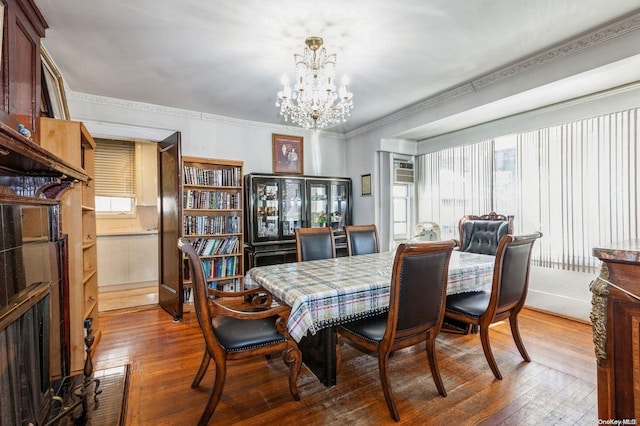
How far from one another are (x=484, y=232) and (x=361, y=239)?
1.36 m

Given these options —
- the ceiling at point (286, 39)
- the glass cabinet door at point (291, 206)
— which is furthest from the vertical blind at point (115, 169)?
the glass cabinet door at point (291, 206)

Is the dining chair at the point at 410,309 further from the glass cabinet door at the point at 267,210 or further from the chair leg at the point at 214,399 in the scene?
the glass cabinet door at the point at 267,210

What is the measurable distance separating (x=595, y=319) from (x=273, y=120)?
13.1 ft

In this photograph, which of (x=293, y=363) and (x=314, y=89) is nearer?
(x=293, y=363)

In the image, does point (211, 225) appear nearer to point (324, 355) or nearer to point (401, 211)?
point (324, 355)

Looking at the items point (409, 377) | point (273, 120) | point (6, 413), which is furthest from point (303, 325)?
point (273, 120)

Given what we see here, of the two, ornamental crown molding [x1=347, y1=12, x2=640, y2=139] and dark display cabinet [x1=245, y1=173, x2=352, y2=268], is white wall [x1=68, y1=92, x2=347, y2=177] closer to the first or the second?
dark display cabinet [x1=245, y1=173, x2=352, y2=268]

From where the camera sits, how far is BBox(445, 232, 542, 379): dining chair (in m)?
2.04

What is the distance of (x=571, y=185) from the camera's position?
3154 millimetres

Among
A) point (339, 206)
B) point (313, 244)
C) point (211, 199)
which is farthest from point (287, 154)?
point (313, 244)

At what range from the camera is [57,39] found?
2273mm

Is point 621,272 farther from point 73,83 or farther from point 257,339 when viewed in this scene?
point 73,83

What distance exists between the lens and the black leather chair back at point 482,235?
Answer: 125 inches

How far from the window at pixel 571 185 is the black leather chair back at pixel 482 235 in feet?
1.84
